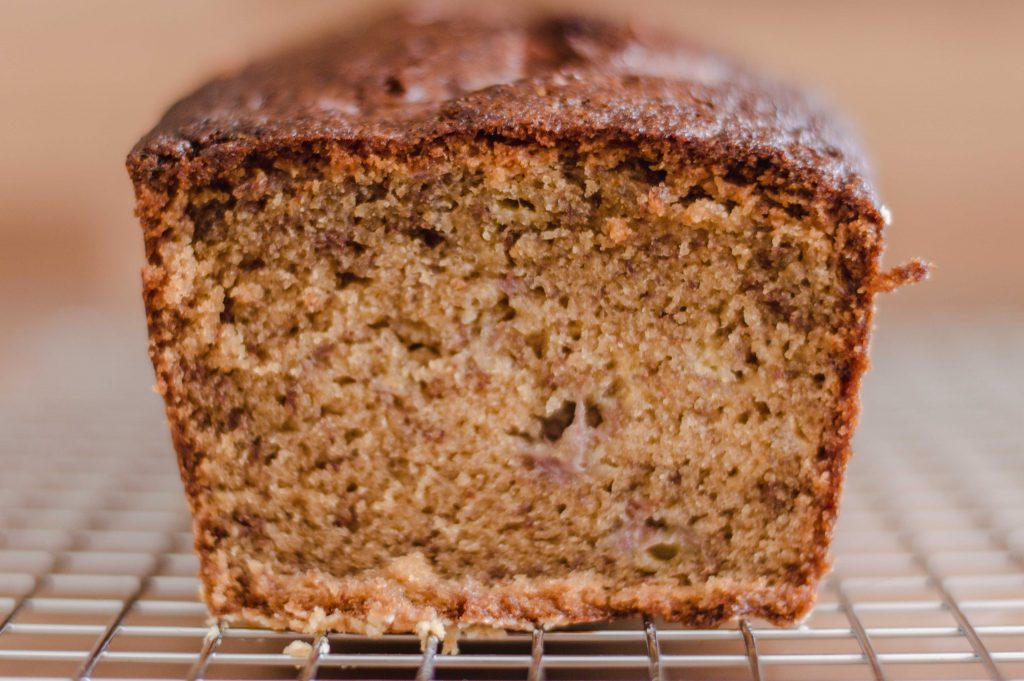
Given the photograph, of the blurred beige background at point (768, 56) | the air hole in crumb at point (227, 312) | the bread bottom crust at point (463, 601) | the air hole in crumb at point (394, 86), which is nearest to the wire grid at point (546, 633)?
the bread bottom crust at point (463, 601)

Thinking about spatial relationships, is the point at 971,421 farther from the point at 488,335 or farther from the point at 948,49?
the point at 948,49

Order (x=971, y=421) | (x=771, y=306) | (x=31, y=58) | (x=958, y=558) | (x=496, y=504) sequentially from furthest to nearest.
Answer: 1. (x=31, y=58)
2. (x=971, y=421)
3. (x=958, y=558)
4. (x=496, y=504)
5. (x=771, y=306)

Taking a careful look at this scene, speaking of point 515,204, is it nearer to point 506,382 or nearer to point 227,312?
point 506,382

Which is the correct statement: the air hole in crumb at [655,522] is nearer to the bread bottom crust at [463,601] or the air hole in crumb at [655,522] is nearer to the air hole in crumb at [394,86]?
the bread bottom crust at [463,601]

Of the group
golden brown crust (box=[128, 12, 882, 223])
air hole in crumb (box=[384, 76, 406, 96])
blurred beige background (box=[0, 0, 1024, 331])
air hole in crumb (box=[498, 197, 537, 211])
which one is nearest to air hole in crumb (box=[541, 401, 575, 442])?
air hole in crumb (box=[498, 197, 537, 211])

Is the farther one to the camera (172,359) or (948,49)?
(948,49)

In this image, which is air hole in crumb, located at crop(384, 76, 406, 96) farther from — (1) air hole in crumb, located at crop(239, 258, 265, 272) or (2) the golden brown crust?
(1) air hole in crumb, located at crop(239, 258, 265, 272)

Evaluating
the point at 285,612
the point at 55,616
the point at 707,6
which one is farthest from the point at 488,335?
the point at 707,6
